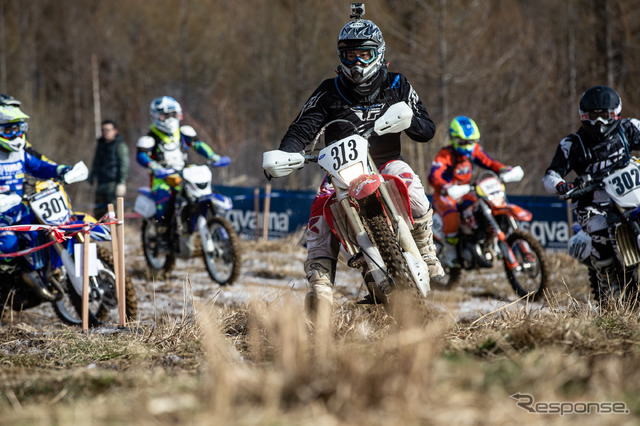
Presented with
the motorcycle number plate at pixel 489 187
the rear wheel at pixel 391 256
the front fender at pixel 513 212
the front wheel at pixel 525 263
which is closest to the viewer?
the rear wheel at pixel 391 256

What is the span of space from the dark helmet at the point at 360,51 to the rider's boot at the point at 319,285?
1202 millimetres

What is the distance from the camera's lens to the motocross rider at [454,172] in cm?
838

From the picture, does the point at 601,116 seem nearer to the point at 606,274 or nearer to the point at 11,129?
the point at 606,274

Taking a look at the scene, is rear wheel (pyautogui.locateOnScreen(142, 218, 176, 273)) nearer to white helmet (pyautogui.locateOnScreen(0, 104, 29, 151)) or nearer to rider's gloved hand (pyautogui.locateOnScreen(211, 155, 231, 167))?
rider's gloved hand (pyautogui.locateOnScreen(211, 155, 231, 167))

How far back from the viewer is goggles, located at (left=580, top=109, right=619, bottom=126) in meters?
5.68

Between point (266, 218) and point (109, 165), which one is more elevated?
point (109, 165)

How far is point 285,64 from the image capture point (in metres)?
26.5

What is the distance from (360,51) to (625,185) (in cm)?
234

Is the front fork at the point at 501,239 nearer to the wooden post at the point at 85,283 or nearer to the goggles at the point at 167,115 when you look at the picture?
the goggles at the point at 167,115

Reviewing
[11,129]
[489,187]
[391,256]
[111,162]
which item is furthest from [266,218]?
[391,256]

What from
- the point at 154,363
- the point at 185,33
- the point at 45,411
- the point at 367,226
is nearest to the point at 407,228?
the point at 367,226

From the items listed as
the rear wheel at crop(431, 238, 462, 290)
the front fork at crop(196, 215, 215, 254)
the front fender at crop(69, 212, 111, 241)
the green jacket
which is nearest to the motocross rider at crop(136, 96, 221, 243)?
the front fork at crop(196, 215, 215, 254)

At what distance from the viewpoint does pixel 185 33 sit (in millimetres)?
31422

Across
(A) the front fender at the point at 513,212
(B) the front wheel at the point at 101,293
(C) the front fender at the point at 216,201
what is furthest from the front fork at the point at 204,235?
(A) the front fender at the point at 513,212
